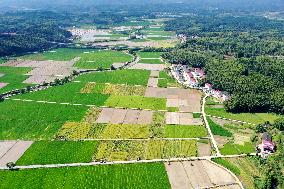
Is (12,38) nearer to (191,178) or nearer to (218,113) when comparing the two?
(218,113)

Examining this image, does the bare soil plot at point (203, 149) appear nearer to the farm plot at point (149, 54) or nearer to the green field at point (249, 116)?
the green field at point (249, 116)

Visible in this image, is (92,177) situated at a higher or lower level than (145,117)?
lower

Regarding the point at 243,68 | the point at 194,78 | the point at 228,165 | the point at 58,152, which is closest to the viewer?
the point at 228,165

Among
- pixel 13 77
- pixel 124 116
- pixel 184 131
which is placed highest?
pixel 13 77

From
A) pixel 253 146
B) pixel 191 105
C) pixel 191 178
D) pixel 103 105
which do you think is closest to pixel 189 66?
pixel 191 105

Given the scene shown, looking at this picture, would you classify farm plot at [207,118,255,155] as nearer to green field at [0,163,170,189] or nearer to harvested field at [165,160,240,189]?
harvested field at [165,160,240,189]

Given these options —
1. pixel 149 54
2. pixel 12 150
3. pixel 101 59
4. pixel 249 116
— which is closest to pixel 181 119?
pixel 249 116

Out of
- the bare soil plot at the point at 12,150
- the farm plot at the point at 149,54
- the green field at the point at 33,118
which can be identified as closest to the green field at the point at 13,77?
the green field at the point at 33,118

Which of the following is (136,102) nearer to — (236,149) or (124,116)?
(124,116)

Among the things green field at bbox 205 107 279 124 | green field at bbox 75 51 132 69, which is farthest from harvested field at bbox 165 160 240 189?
green field at bbox 75 51 132 69
